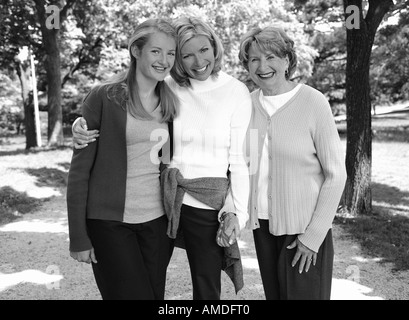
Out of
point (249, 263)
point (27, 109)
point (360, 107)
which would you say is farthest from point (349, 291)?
point (27, 109)

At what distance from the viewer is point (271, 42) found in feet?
7.98

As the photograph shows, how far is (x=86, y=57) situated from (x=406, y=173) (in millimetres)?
14652

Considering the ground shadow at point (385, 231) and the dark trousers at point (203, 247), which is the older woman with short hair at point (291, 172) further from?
the ground shadow at point (385, 231)

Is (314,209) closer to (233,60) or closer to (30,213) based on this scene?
(30,213)

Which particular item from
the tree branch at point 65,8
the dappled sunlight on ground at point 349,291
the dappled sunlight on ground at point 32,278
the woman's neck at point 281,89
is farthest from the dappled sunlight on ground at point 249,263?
the tree branch at point 65,8

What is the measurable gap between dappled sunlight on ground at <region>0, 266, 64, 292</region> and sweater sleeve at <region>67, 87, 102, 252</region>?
8.59ft

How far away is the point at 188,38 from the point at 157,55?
0.64ft

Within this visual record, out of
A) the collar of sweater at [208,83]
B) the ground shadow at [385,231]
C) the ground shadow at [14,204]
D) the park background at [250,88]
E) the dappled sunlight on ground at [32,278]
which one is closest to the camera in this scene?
the collar of sweater at [208,83]

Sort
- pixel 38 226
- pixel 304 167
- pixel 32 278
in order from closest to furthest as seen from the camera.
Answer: pixel 304 167 < pixel 32 278 < pixel 38 226

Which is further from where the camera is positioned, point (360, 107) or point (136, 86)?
point (360, 107)

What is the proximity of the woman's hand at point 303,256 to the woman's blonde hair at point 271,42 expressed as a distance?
974mm

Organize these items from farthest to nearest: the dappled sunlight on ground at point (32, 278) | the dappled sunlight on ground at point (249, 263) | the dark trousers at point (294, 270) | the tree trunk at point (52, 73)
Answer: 1. the tree trunk at point (52, 73)
2. the dappled sunlight on ground at point (249, 263)
3. the dappled sunlight on ground at point (32, 278)
4. the dark trousers at point (294, 270)

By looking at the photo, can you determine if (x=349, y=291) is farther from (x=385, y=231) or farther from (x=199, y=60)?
(x=199, y=60)

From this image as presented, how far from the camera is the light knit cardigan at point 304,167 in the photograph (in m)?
2.35
